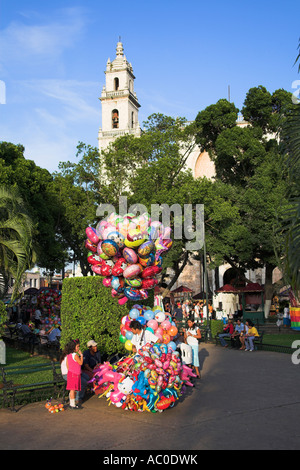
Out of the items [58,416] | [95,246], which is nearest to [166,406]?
[58,416]

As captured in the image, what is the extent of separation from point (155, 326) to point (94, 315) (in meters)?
→ 2.43

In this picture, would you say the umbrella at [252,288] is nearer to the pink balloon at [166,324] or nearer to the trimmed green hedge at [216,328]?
the trimmed green hedge at [216,328]

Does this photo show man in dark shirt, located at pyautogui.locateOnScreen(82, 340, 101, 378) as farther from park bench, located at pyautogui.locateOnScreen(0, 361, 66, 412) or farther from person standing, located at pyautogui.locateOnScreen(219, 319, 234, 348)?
person standing, located at pyautogui.locateOnScreen(219, 319, 234, 348)

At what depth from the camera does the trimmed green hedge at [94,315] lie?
1071 cm

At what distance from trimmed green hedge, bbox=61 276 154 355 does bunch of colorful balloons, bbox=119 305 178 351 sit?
5.22 feet

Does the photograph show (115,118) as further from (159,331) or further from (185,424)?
(185,424)

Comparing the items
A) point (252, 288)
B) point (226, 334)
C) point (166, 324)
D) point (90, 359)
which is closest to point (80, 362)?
point (90, 359)

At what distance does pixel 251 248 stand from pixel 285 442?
21.6 metres

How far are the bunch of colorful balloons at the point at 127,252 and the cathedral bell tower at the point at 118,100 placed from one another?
36132 mm

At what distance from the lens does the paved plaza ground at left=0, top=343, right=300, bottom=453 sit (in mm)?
6027

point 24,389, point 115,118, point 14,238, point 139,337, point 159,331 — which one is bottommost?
point 24,389

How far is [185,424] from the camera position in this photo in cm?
702

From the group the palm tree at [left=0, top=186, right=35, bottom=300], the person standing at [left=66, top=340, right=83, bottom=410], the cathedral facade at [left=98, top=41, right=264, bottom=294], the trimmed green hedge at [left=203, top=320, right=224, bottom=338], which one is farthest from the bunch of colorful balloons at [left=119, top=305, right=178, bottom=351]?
the cathedral facade at [left=98, top=41, right=264, bottom=294]

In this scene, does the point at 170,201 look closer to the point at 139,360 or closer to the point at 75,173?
the point at 75,173
